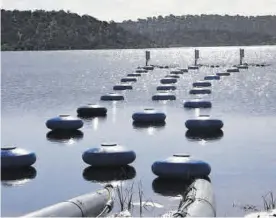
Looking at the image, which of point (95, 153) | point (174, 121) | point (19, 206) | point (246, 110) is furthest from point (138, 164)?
point (246, 110)

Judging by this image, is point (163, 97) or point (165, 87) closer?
point (163, 97)

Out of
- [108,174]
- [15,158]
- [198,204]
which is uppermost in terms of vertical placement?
[198,204]

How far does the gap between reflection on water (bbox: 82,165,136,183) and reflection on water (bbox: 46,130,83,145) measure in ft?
32.7

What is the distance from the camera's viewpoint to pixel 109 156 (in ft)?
106

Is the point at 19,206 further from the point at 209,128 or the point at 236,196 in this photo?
the point at 209,128

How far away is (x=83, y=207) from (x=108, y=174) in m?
10.0

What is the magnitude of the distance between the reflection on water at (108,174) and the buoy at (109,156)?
0.34 m

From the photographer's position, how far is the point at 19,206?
27.3 metres

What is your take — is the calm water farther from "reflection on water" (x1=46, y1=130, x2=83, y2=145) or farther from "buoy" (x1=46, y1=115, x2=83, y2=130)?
"buoy" (x1=46, y1=115, x2=83, y2=130)

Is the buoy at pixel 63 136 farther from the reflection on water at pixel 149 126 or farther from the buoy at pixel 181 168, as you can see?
the buoy at pixel 181 168

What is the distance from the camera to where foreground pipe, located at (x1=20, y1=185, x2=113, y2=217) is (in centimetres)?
2083

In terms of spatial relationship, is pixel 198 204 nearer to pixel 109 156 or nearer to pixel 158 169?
pixel 158 169

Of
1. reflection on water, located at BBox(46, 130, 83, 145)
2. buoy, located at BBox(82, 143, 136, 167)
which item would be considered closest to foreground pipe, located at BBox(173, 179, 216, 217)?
buoy, located at BBox(82, 143, 136, 167)

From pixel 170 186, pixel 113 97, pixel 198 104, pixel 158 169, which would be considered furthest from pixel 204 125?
pixel 113 97
